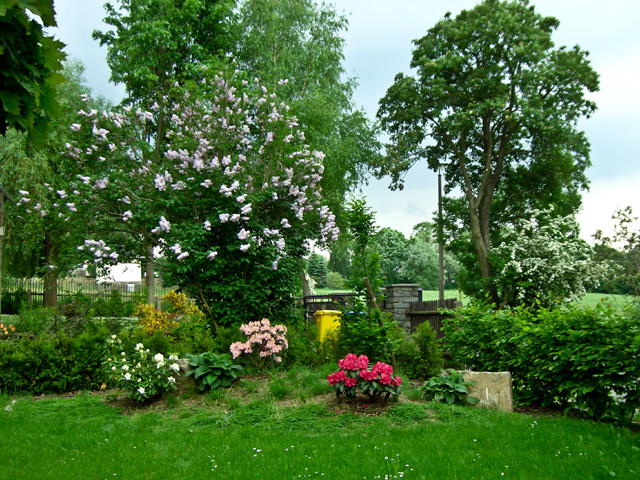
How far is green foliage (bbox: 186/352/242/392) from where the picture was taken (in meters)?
6.82

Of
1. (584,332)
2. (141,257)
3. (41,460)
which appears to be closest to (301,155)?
(141,257)

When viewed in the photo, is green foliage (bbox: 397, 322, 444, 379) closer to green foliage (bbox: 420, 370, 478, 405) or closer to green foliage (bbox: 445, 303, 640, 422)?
green foliage (bbox: 445, 303, 640, 422)

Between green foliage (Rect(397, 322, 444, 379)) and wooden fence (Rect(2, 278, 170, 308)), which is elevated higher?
wooden fence (Rect(2, 278, 170, 308))

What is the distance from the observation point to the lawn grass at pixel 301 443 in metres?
4.21

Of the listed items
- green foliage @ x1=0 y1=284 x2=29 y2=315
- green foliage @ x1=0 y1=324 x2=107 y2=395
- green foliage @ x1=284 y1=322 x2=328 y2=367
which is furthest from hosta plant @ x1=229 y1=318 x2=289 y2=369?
green foliage @ x1=0 y1=284 x2=29 y2=315

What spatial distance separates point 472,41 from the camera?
22.0m

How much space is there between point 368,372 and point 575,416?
2314 millimetres

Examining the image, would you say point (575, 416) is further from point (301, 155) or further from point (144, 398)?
point (301, 155)

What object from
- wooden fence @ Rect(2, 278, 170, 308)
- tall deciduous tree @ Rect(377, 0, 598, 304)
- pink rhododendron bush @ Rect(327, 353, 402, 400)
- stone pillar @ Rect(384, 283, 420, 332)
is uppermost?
tall deciduous tree @ Rect(377, 0, 598, 304)

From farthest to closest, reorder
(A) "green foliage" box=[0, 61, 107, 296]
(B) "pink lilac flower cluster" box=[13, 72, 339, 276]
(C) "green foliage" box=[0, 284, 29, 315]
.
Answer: (C) "green foliage" box=[0, 284, 29, 315] < (A) "green foliage" box=[0, 61, 107, 296] < (B) "pink lilac flower cluster" box=[13, 72, 339, 276]

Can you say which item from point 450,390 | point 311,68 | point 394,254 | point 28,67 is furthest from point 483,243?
point 394,254

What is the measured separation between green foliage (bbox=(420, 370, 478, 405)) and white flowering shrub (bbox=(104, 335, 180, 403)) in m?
3.14

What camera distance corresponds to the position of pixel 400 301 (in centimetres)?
1212

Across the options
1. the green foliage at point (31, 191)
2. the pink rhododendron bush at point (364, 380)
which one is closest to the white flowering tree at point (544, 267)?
the pink rhododendron bush at point (364, 380)
